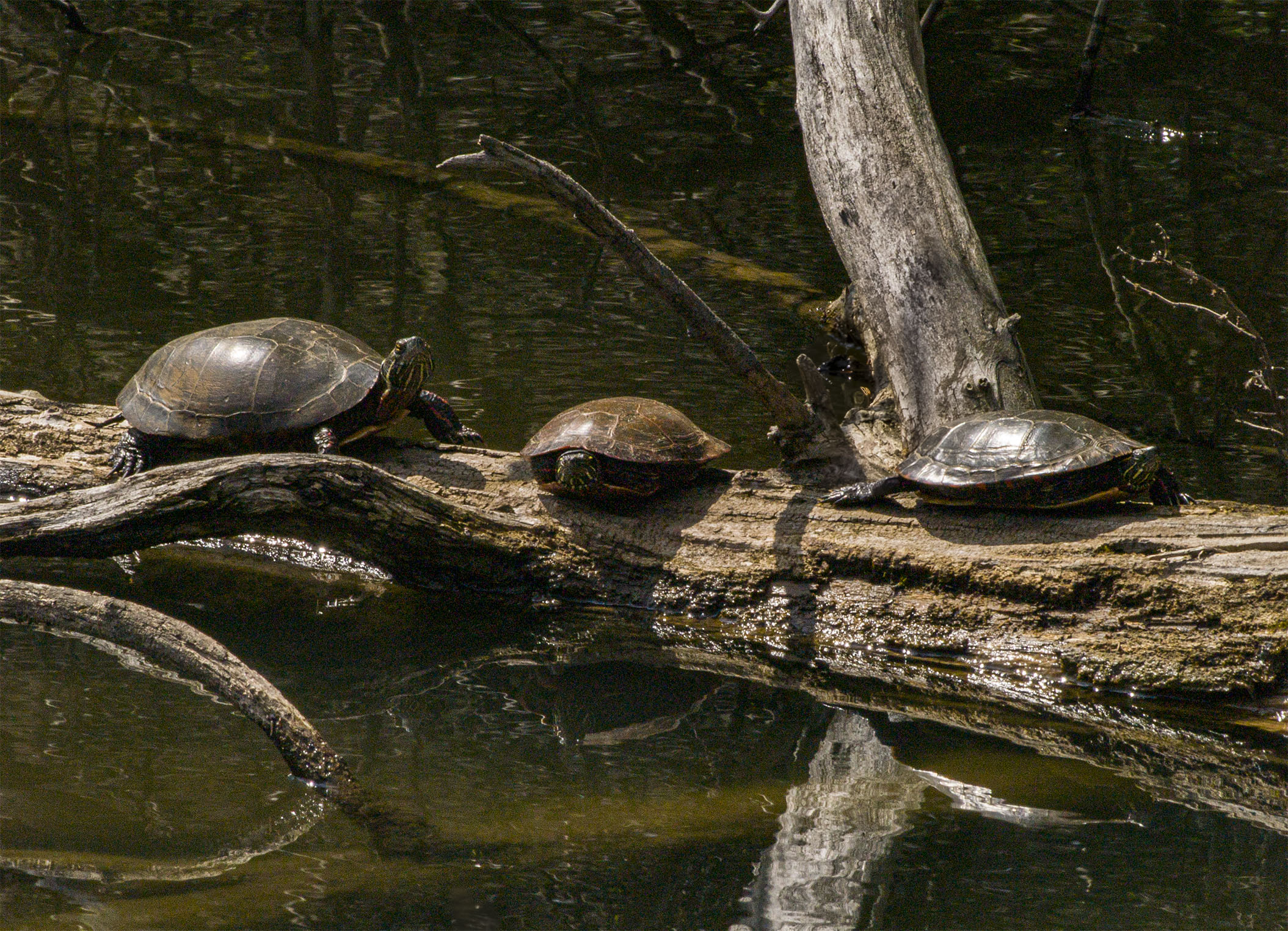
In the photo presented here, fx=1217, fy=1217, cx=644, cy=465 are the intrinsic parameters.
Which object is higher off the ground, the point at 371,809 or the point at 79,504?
the point at 79,504

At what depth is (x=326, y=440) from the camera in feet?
17.1

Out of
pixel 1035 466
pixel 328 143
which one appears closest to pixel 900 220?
pixel 1035 466

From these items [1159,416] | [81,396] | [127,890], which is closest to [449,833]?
[127,890]

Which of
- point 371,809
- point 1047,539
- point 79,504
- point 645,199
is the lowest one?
point 371,809

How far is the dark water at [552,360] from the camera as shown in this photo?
3215 millimetres

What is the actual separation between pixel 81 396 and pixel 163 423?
Result: 1998 mm

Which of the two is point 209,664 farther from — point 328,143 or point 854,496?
point 328,143

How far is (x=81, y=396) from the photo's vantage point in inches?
271

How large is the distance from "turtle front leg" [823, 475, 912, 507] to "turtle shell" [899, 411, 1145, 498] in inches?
3.8

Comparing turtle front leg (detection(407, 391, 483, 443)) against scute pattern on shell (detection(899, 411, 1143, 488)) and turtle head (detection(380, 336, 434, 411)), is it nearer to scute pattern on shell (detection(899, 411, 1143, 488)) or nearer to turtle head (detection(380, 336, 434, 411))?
turtle head (detection(380, 336, 434, 411))

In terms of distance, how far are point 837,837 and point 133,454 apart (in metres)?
3.60

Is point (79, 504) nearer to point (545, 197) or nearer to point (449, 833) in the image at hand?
point (449, 833)

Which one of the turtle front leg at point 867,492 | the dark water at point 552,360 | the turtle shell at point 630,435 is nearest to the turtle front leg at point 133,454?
the dark water at point 552,360

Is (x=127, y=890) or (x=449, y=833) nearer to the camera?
(x=127, y=890)
